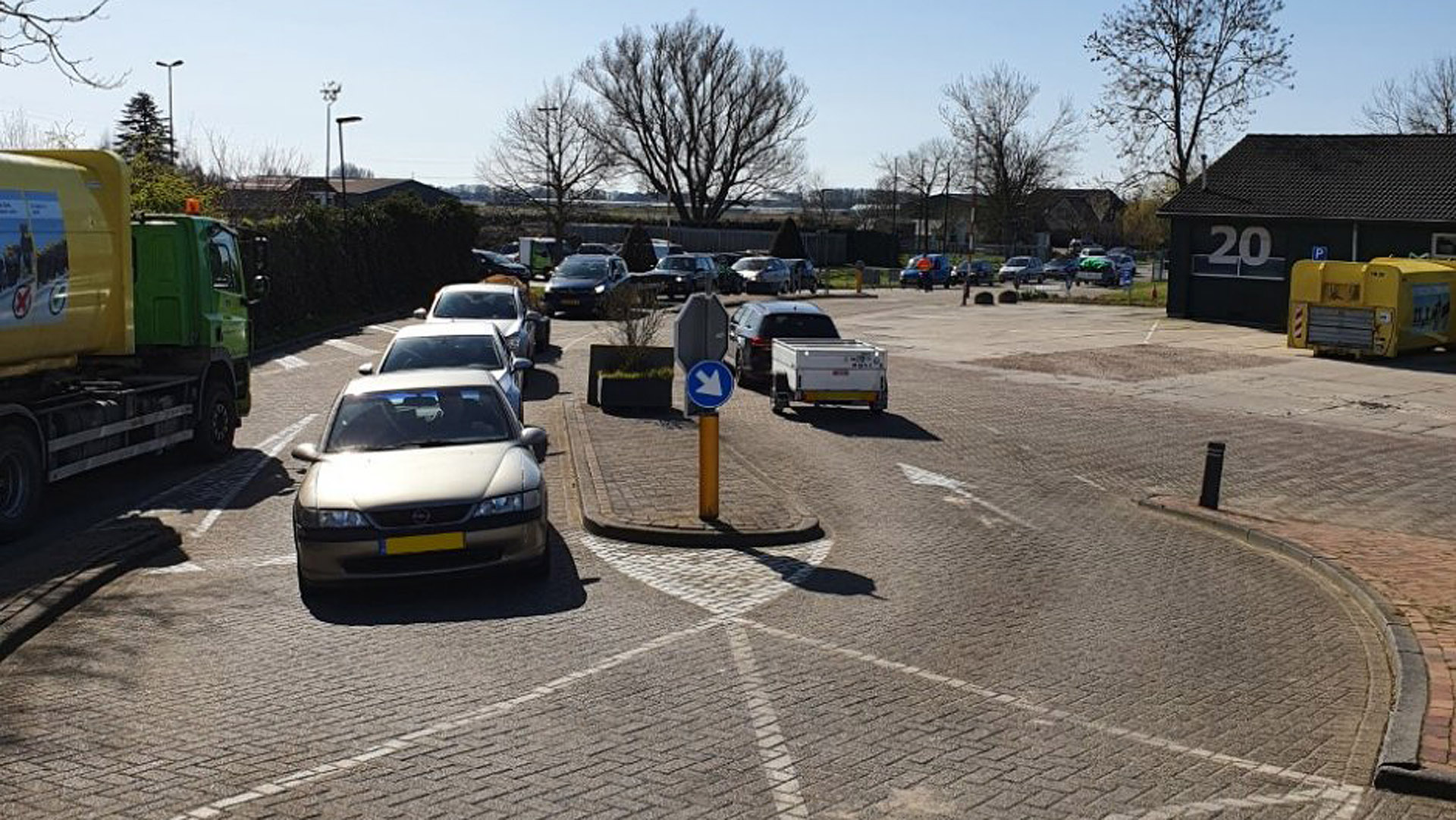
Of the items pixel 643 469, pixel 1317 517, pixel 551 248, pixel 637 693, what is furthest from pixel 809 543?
pixel 551 248

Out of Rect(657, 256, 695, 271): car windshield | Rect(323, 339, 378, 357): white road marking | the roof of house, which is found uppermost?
the roof of house

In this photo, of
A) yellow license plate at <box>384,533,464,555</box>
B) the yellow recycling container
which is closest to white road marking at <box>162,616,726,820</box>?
yellow license plate at <box>384,533,464,555</box>

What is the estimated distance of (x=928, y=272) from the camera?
67.8 meters

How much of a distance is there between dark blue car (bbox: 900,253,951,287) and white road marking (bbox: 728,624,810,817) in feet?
195

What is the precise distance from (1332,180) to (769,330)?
2443 centimetres

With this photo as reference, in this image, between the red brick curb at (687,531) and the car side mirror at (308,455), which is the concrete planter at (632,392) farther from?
the car side mirror at (308,455)

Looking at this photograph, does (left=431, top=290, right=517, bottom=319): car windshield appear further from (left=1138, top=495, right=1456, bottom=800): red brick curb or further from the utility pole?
the utility pole

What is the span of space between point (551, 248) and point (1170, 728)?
66.2m

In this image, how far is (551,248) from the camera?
72500 mm

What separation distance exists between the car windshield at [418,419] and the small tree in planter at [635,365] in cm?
916

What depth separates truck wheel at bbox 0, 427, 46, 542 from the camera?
12.8 m

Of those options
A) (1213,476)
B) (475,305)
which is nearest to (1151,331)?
(475,305)

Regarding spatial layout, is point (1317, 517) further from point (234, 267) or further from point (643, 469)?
point (234, 267)

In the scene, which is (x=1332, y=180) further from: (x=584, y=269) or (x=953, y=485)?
(x=953, y=485)
